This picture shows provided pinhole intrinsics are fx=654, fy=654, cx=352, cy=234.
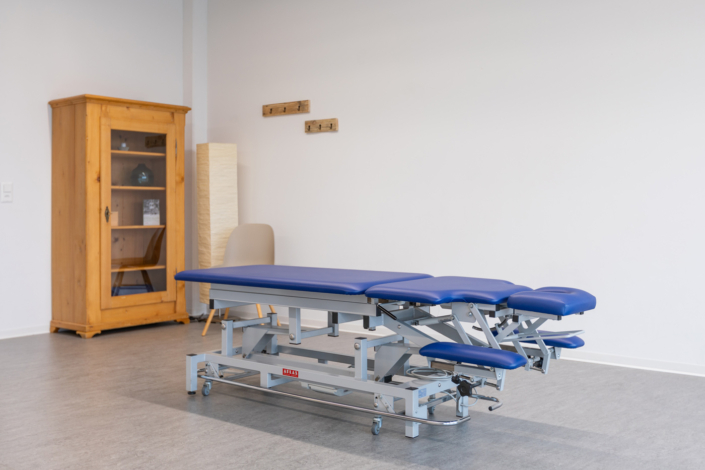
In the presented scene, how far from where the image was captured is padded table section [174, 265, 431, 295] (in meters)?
2.69

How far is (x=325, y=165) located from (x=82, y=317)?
2192mm

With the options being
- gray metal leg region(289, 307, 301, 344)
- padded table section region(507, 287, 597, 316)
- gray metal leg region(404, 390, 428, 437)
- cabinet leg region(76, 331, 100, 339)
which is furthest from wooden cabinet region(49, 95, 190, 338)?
padded table section region(507, 287, 597, 316)

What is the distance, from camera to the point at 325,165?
17.4 feet

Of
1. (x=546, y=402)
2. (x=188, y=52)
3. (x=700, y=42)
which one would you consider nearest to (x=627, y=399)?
(x=546, y=402)

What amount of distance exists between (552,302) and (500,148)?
2274mm

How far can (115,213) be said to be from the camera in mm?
5047

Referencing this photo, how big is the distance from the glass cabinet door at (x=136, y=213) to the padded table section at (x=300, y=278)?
75.8 inches

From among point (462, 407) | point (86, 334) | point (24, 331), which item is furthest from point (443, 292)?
point (24, 331)

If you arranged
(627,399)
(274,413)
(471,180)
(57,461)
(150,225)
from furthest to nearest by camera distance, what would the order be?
(150,225)
(471,180)
(627,399)
(274,413)
(57,461)

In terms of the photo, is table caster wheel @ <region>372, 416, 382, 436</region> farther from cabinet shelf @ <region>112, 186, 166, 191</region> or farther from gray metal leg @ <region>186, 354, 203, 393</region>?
cabinet shelf @ <region>112, 186, 166, 191</region>

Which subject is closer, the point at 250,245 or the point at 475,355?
the point at 475,355

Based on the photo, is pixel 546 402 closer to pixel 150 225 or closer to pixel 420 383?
pixel 420 383

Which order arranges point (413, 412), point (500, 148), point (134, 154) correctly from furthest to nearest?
point (134, 154)
point (500, 148)
point (413, 412)

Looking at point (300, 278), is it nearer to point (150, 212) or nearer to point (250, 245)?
point (250, 245)
